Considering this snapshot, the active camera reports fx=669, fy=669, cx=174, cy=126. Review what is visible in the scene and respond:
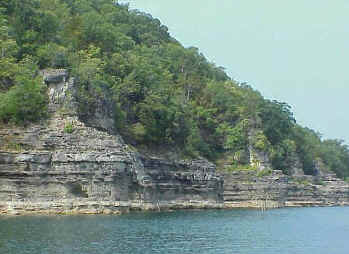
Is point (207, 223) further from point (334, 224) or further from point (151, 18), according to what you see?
point (151, 18)

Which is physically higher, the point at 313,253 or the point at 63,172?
the point at 63,172

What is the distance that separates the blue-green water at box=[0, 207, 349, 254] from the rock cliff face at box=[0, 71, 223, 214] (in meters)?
3.13

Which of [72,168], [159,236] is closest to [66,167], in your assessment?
[72,168]

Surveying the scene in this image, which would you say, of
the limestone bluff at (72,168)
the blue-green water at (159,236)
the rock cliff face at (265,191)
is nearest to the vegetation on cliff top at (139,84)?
the limestone bluff at (72,168)

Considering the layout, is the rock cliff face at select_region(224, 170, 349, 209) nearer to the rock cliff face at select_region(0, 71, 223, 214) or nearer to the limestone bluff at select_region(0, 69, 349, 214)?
the limestone bluff at select_region(0, 69, 349, 214)

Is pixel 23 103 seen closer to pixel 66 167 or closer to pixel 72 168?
pixel 66 167

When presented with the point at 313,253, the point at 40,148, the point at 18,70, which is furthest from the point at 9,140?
the point at 313,253

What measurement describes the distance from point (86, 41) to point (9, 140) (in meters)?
34.9

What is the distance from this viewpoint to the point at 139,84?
93750mm

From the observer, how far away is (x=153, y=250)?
44000 millimetres

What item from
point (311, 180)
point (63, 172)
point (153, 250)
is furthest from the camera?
point (311, 180)

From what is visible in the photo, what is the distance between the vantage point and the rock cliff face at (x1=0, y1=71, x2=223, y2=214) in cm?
6394

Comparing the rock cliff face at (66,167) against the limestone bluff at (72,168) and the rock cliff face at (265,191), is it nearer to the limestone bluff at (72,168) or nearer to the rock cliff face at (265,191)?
the limestone bluff at (72,168)

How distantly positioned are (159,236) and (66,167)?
17.5 m
